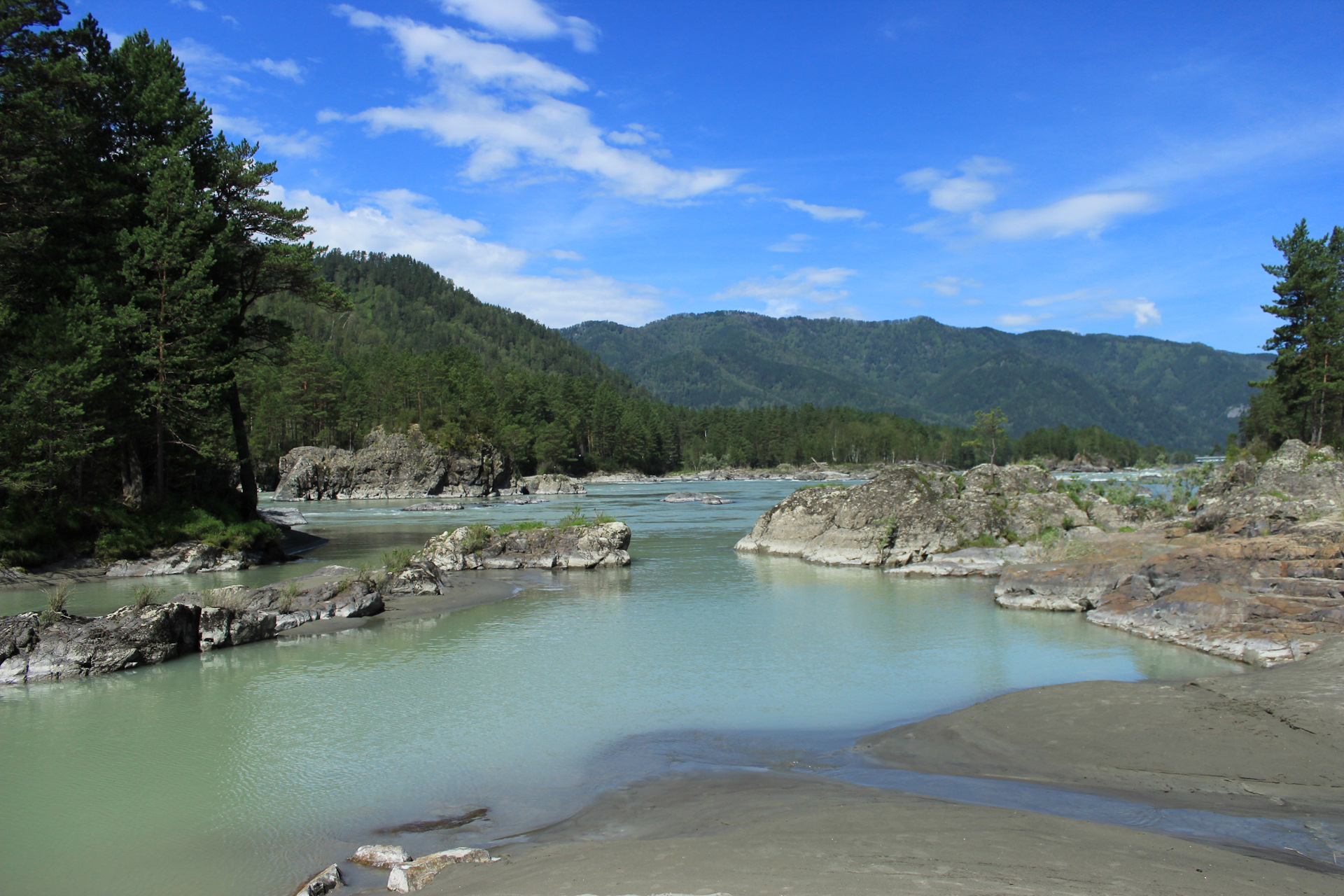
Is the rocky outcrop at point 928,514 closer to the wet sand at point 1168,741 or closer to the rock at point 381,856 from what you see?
the wet sand at point 1168,741

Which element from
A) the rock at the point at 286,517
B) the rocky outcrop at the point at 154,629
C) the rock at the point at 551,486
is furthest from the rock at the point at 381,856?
the rock at the point at 551,486

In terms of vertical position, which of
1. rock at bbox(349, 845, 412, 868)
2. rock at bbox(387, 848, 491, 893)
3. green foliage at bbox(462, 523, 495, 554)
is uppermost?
green foliage at bbox(462, 523, 495, 554)

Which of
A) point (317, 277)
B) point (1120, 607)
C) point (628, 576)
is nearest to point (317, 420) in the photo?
point (317, 277)

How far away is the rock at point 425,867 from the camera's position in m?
6.29

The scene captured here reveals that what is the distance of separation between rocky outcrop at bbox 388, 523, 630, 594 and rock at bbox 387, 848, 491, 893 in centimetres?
2055

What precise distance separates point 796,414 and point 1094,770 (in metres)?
168

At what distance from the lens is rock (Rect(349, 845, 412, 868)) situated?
6.94 meters

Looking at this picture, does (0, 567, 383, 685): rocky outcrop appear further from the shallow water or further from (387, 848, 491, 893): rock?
(387, 848, 491, 893): rock

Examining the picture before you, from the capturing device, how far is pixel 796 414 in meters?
175

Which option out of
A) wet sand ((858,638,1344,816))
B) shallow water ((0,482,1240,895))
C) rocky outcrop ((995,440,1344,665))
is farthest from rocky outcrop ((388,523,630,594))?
wet sand ((858,638,1344,816))

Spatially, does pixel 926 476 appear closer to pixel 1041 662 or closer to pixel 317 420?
pixel 1041 662

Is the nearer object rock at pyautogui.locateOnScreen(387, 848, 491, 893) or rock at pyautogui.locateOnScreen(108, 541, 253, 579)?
rock at pyautogui.locateOnScreen(387, 848, 491, 893)

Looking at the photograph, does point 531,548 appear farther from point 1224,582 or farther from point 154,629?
point 1224,582

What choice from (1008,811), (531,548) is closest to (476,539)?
(531,548)
